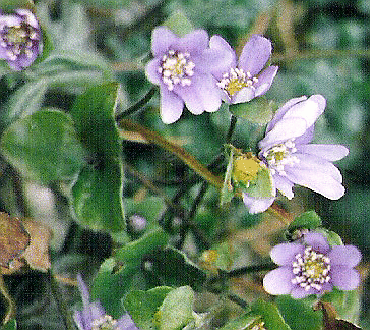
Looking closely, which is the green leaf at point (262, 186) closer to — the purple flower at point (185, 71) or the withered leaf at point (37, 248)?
the purple flower at point (185, 71)

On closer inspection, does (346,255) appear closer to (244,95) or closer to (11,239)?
(244,95)

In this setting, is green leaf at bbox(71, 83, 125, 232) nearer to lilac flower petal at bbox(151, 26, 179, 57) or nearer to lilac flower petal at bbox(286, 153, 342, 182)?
lilac flower petal at bbox(151, 26, 179, 57)

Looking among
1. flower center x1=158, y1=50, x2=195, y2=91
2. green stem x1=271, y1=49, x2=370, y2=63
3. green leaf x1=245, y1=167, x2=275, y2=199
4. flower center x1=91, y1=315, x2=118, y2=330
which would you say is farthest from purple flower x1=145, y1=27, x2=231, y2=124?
green stem x1=271, y1=49, x2=370, y2=63

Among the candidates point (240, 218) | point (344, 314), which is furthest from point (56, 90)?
point (344, 314)

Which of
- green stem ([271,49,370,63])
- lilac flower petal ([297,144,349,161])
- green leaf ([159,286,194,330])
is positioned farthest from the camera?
green stem ([271,49,370,63])

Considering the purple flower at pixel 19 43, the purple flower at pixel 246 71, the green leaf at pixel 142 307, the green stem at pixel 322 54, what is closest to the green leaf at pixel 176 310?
the green leaf at pixel 142 307

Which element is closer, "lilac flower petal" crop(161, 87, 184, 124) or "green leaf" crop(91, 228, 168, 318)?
"lilac flower petal" crop(161, 87, 184, 124)

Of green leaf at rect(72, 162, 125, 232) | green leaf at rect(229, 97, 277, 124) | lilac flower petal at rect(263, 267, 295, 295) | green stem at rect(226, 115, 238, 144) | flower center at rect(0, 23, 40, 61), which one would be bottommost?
lilac flower petal at rect(263, 267, 295, 295)

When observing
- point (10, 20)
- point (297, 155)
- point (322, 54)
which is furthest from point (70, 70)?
point (322, 54)
